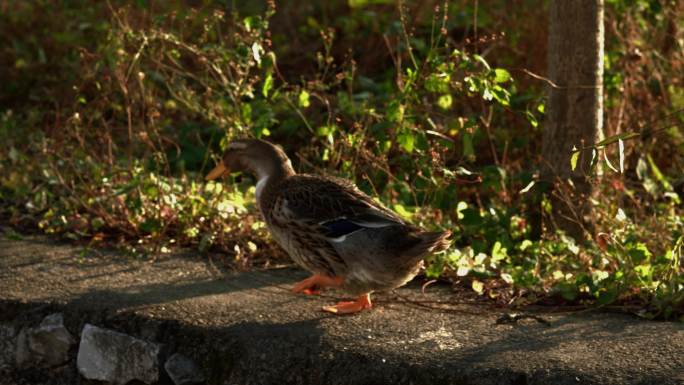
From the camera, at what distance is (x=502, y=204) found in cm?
623

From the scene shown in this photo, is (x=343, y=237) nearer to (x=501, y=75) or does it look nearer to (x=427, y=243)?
(x=427, y=243)

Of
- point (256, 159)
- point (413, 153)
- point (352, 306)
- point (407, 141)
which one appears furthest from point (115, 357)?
point (413, 153)

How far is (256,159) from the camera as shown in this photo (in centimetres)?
515

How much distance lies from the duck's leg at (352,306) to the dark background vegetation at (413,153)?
54cm

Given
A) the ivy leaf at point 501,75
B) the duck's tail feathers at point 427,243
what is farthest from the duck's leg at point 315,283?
the ivy leaf at point 501,75

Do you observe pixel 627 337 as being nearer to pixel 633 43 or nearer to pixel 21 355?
pixel 21 355

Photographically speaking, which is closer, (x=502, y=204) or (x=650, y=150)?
(x=502, y=204)

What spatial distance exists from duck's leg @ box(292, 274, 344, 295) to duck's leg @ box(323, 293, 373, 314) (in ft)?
0.31

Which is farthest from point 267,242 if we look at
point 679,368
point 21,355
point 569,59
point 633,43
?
point 633,43

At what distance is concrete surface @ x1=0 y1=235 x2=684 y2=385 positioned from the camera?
3.95 m

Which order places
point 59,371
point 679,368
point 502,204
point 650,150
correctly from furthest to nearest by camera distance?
1. point 650,150
2. point 502,204
3. point 59,371
4. point 679,368

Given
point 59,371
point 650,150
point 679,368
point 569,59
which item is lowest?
point 59,371

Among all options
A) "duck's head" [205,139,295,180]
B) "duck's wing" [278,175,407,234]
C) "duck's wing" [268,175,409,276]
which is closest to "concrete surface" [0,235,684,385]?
"duck's wing" [268,175,409,276]

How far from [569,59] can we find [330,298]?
1840 mm
